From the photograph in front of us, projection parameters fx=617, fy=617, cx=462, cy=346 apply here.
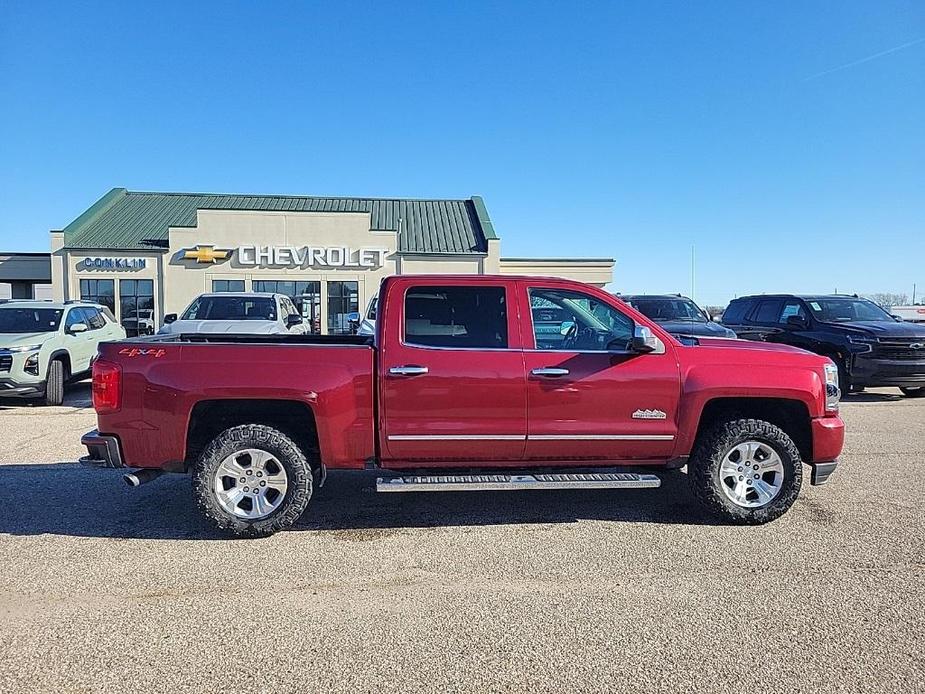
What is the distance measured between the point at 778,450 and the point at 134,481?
4707 millimetres

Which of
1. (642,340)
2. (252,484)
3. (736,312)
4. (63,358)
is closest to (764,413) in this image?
(642,340)

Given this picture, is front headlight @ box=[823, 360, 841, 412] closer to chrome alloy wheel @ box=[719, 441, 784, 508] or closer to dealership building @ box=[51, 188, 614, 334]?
chrome alloy wheel @ box=[719, 441, 784, 508]

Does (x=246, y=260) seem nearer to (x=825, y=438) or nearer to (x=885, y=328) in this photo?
(x=885, y=328)

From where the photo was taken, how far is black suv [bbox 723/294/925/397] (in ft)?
34.9

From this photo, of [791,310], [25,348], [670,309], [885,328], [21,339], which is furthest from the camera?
[670,309]

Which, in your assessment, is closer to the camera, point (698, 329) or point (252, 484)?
point (252, 484)

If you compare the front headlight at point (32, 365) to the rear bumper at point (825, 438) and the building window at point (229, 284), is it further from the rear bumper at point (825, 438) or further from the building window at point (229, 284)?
the building window at point (229, 284)

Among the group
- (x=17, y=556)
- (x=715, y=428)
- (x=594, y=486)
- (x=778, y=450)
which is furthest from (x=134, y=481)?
(x=778, y=450)

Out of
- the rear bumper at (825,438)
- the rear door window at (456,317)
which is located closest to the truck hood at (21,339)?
the rear door window at (456,317)

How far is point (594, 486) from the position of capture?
442 centimetres

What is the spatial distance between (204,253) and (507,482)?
1009 inches

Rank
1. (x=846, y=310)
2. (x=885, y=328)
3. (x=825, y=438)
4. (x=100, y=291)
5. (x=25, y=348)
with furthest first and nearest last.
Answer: (x=100, y=291)
(x=846, y=310)
(x=885, y=328)
(x=25, y=348)
(x=825, y=438)

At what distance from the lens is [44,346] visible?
10266mm

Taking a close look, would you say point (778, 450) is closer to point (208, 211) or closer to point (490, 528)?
point (490, 528)
